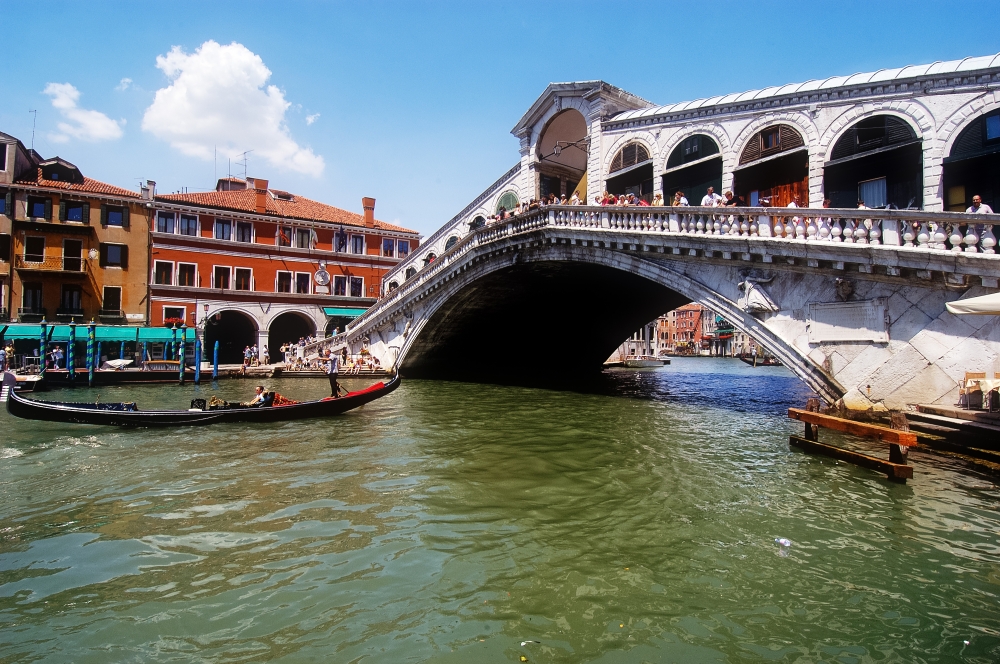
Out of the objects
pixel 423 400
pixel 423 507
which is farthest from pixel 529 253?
pixel 423 507

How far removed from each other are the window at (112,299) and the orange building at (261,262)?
1.33 m

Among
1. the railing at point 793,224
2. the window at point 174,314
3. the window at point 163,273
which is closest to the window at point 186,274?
the window at point 163,273

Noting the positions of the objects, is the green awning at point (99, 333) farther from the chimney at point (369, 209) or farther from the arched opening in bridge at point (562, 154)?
the arched opening in bridge at point (562, 154)

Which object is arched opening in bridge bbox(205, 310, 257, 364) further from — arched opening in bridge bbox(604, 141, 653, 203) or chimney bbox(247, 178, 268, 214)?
arched opening in bridge bbox(604, 141, 653, 203)

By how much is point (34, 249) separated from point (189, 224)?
6327 millimetres

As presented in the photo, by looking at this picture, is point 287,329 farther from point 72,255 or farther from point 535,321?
point 535,321

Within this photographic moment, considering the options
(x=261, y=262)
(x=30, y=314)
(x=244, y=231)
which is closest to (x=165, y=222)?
(x=244, y=231)

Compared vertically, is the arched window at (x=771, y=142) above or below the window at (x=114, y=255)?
above

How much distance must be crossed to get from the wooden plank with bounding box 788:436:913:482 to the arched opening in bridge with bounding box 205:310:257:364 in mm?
28426

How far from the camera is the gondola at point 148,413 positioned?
10.6 m

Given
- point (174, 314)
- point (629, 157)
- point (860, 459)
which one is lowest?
point (860, 459)

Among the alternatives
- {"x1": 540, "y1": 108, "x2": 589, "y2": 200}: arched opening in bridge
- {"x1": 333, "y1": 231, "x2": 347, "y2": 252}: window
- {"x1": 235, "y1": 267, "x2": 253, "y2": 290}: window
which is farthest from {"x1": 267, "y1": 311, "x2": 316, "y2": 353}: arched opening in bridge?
{"x1": 540, "y1": 108, "x2": 589, "y2": 200}: arched opening in bridge

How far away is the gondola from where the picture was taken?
1058 cm

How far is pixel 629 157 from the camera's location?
1756cm
